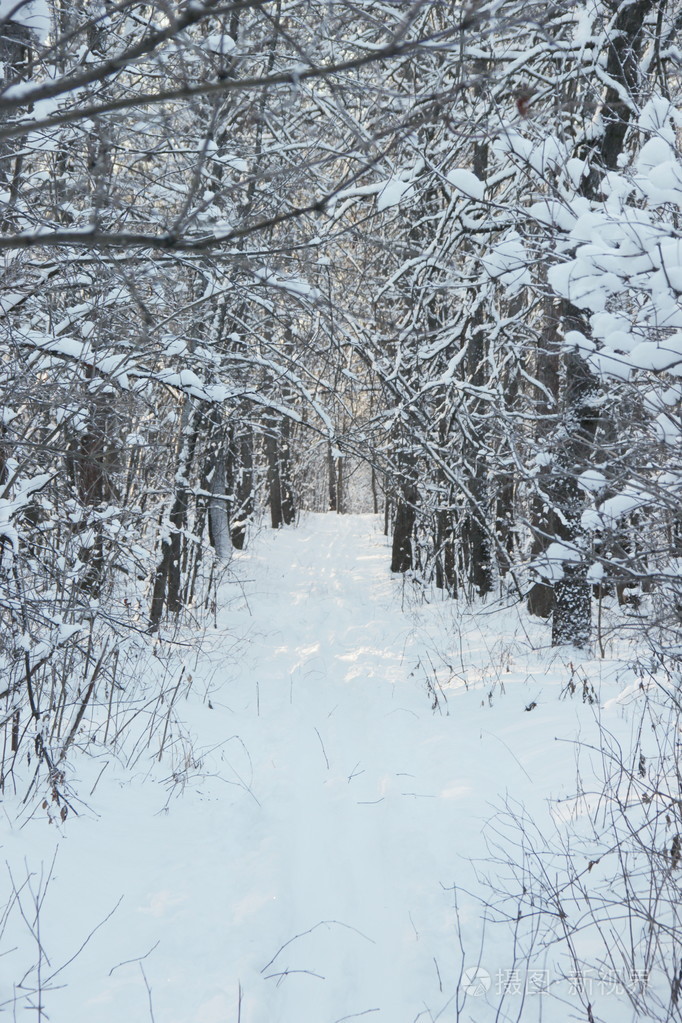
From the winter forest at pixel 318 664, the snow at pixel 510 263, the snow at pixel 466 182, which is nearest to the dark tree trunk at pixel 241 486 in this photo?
the winter forest at pixel 318 664

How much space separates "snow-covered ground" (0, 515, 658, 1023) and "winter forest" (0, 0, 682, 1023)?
2 centimetres

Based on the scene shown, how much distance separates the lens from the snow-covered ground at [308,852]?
280 centimetres

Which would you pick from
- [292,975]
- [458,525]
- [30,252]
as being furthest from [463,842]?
[458,525]

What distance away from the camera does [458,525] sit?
10891 mm

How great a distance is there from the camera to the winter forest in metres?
2.61

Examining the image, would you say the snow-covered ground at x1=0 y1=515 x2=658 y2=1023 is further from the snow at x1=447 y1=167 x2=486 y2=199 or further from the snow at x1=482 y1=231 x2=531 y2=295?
the snow at x1=447 y1=167 x2=486 y2=199

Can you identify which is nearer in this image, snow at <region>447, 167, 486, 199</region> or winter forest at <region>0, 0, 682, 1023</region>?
winter forest at <region>0, 0, 682, 1023</region>

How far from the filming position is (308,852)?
3.94 m

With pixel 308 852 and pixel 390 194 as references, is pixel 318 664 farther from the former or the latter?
pixel 390 194

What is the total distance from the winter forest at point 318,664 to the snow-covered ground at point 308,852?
0.07ft

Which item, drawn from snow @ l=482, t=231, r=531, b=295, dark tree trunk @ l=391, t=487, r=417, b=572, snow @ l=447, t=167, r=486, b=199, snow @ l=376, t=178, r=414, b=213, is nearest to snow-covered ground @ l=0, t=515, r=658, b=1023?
snow @ l=482, t=231, r=531, b=295

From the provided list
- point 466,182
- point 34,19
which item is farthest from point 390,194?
point 34,19

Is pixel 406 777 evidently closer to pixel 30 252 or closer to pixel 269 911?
pixel 269 911

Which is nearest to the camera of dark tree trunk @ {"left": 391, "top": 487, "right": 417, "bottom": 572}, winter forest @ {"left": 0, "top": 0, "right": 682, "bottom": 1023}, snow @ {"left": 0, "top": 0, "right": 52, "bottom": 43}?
winter forest @ {"left": 0, "top": 0, "right": 682, "bottom": 1023}
